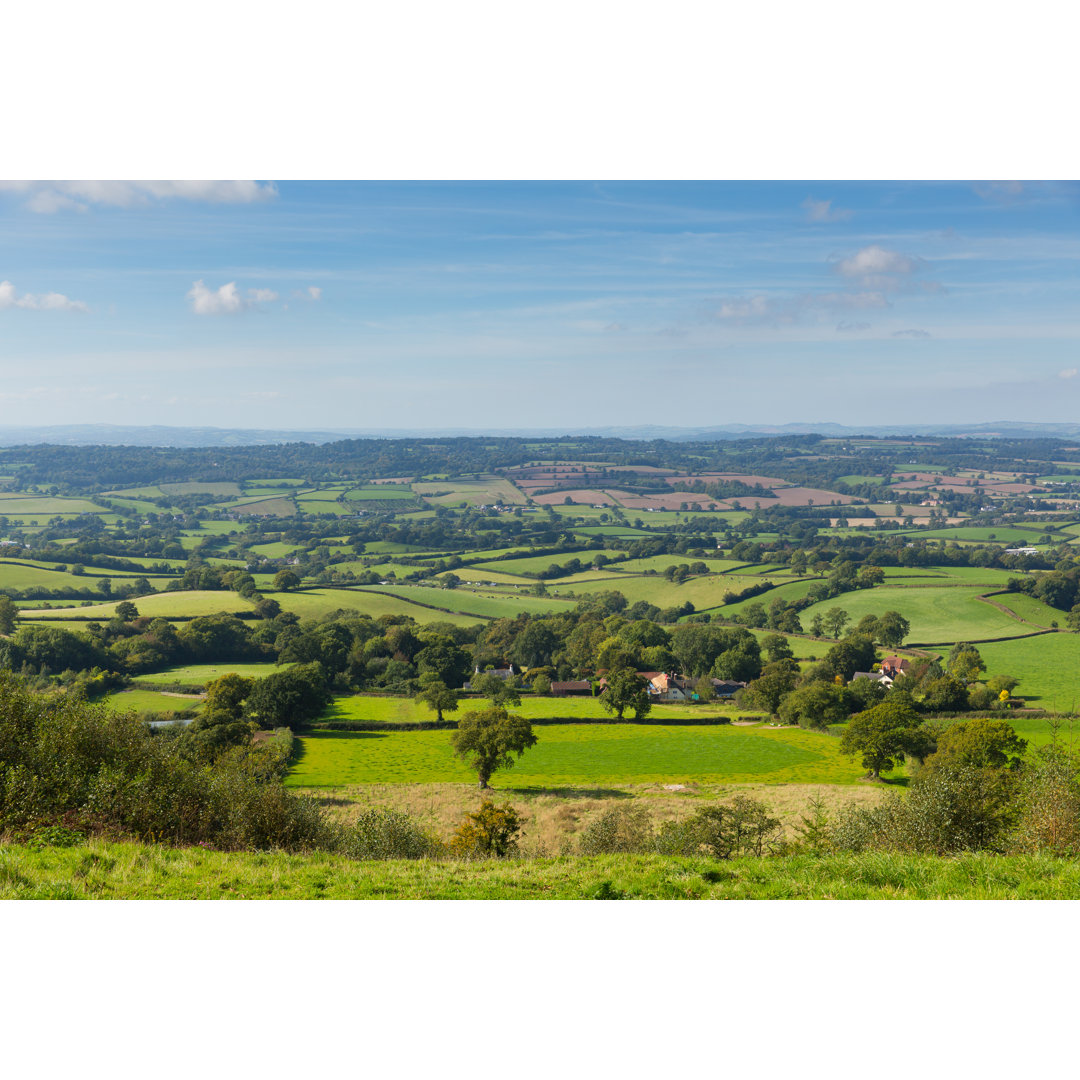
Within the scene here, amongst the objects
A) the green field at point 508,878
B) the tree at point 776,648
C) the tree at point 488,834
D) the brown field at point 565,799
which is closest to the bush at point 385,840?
the tree at point 488,834

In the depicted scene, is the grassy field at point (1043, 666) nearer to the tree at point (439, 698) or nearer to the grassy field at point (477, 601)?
the tree at point (439, 698)

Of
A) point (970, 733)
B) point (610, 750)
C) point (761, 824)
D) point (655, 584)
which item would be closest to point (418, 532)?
point (655, 584)

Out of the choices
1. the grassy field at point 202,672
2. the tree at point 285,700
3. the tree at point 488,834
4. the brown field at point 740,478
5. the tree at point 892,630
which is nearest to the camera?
the tree at point 488,834

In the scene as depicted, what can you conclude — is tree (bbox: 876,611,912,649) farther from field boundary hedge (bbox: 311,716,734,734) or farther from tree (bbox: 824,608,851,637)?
field boundary hedge (bbox: 311,716,734,734)

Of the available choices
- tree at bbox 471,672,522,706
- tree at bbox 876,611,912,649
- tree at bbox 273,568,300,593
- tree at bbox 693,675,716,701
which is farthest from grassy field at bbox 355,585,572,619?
tree at bbox 876,611,912,649

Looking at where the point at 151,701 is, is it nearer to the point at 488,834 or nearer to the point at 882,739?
the point at 488,834

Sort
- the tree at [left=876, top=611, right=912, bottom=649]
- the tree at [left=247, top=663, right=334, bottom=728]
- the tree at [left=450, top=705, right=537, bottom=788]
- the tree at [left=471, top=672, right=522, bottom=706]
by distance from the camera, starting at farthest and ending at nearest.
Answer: the tree at [left=876, top=611, right=912, bottom=649] < the tree at [left=471, top=672, right=522, bottom=706] < the tree at [left=247, top=663, right=334, bottom=728] < the tree at [left=450, top=705, right=537, bottom=788]
